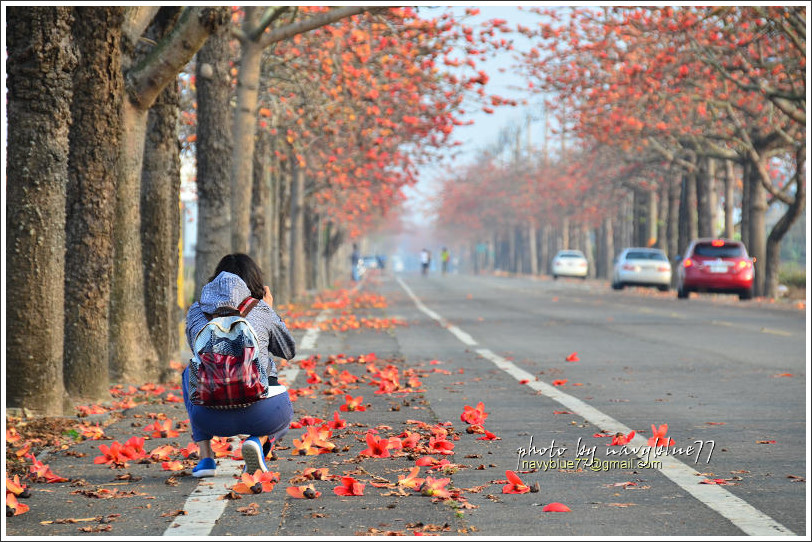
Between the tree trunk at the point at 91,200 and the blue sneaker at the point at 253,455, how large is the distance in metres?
4.48

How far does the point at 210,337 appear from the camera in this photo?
279 inches

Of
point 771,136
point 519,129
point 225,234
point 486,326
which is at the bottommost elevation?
point 486,326

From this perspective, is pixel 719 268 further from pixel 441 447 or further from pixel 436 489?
pixel 436 489

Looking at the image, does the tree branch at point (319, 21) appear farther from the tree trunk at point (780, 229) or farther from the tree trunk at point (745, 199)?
the tree trunk at point (745, 199)

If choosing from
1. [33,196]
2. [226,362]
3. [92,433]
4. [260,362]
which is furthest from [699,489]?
[33,196]

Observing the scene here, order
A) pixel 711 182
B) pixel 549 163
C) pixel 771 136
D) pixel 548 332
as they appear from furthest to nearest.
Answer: pixel 549 163 → pixel 711 182 → pixel 771 136 → pixel 548 332

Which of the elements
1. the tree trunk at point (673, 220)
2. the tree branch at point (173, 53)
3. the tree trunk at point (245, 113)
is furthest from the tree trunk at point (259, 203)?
the tree trunk at point (673, 220)

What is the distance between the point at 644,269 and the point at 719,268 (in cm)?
1078

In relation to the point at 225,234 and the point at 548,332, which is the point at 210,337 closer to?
the point at 225,234

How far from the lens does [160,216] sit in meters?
14.2

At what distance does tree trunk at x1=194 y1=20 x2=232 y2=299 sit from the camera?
18.4m

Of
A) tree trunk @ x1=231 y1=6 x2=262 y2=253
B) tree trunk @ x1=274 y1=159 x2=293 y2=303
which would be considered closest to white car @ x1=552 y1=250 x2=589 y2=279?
tree trunk @ x1=274 y1=159 x2=293 y2=303

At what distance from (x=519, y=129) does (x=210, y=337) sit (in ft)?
418

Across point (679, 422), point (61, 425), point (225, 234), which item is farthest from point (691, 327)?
point (61, 425)
